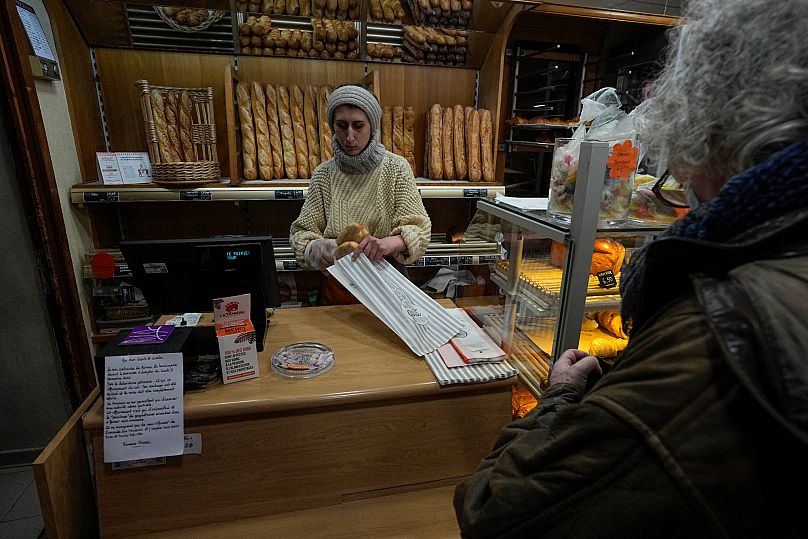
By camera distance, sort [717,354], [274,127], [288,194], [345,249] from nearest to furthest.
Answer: [717,354]
[345,249]
[288,194]
[274,127]

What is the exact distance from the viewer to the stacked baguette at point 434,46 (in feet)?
9.03

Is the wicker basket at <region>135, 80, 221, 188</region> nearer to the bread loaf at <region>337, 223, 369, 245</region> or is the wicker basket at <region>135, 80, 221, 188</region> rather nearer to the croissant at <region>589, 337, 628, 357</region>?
the bread loaf at <region>337, 223, 369, 245</region>

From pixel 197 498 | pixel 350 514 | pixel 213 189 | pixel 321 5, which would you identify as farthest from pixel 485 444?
pixel 321 5

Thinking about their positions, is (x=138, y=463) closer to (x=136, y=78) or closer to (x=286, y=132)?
(x=286, y=132)

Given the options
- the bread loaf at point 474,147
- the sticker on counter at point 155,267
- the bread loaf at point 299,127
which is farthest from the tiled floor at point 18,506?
the bread loaf at point 474,147

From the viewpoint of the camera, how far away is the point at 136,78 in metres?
2.58

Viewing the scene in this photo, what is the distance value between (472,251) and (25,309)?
2471 millimetres

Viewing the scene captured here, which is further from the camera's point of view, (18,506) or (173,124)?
(173,124)

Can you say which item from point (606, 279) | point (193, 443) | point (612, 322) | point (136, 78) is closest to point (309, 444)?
point (193, 443)

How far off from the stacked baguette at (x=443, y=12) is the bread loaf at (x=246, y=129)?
1172 millimetres

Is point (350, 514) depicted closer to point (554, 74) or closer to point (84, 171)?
point (84, 171)

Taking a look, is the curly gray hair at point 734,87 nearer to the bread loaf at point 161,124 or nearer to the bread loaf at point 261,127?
the bread loaf at point 261,127

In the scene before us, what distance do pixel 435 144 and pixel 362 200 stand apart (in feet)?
3.38

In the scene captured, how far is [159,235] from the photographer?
284 cm
